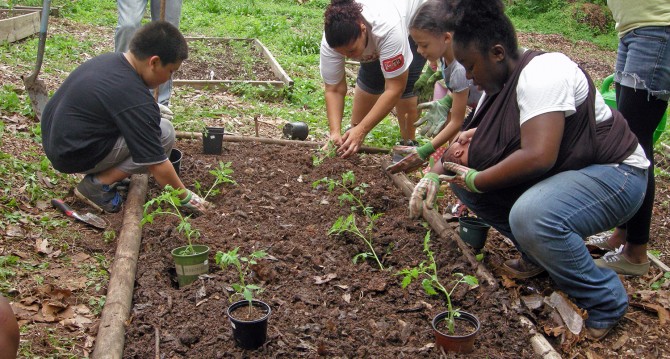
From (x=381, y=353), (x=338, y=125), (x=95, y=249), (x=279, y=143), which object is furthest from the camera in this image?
(x=279, y=143)

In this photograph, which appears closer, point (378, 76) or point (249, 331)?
point (249, 331)

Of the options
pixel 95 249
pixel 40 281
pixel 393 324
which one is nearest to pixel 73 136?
pixel 95 249

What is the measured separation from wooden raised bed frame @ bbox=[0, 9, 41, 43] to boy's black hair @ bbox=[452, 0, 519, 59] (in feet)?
21.5

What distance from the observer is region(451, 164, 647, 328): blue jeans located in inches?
111

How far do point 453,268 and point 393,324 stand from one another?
0.62 metres

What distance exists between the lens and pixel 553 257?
2.86 metres

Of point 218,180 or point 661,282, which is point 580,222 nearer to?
point 661,282

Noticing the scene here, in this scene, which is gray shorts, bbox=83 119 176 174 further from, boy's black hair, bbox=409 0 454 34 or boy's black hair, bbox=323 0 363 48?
boy's black hair, bbox=409 0 454 34

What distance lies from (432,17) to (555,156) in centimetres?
145

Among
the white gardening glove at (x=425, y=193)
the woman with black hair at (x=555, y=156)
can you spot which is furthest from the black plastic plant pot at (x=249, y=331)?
the woman with black hair at (x=555, y=156)

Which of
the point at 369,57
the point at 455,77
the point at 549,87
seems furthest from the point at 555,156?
the point at 369,57

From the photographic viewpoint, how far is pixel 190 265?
3.11m

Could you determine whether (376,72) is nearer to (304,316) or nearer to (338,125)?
(338,125)

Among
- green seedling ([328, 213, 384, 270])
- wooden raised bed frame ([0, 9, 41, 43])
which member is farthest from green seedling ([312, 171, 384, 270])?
wooden raised bed frame ([0, 9, 41, 43])
